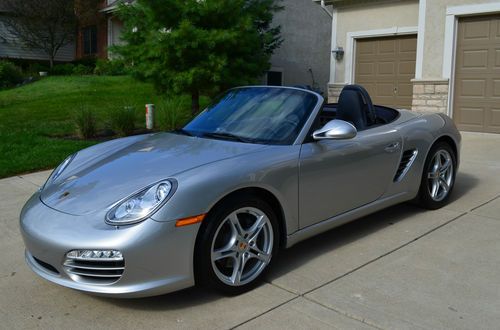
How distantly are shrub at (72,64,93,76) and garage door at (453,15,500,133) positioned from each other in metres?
16.9

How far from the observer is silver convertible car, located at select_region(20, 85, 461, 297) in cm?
301

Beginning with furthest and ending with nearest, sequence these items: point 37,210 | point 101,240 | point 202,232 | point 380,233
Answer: point 380,233 → point 37,210 → point 202,232 → point 101,240

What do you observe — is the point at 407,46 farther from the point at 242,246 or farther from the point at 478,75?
the point at 242,246

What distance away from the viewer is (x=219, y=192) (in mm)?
3205

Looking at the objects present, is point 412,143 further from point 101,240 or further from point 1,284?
point 1,284

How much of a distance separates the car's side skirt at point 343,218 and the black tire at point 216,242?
33 cm

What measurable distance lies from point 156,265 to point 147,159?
946 mm

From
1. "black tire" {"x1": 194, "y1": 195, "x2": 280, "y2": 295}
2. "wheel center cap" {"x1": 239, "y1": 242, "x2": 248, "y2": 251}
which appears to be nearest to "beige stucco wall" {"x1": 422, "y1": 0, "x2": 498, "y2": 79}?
"black tire" {"x1": 194, "y1": 195, "x2": 280, "y2": 295}

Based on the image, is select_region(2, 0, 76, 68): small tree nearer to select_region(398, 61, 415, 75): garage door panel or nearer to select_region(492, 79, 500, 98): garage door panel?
select_region(398, 61, 415, 75): garage door panel

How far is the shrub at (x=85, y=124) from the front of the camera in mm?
9812

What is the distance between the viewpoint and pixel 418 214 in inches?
205

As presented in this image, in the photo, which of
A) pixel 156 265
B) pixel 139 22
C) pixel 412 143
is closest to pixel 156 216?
pixel 156 265

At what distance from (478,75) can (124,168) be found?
966 centimetres

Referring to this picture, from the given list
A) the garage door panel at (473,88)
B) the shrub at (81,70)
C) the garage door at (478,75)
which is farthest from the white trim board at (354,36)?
the shrub at (81,70)
